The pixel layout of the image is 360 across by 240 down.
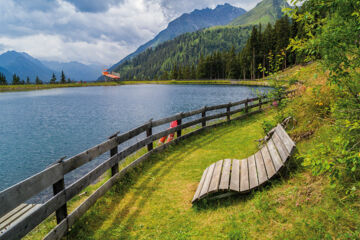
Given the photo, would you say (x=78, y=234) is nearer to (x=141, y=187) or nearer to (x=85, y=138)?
(x=141, y=187)

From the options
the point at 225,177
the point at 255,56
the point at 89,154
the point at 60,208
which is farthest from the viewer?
the point at 255,56

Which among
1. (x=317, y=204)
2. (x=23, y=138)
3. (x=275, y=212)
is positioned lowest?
(x=23, y=138)

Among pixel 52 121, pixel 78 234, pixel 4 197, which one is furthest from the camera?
pixel 52 121

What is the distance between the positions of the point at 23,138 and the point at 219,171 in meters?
19.1

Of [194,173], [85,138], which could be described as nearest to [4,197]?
[194,173]

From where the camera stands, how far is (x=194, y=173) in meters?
7.54

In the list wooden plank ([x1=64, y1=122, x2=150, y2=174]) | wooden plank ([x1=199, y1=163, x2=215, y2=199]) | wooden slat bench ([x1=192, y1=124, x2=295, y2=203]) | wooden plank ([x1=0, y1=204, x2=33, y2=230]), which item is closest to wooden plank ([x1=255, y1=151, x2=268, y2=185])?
wooden slat bench ([x1=192, y1=124, x2=295, y2=203])

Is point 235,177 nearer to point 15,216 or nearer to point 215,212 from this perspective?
point 215,212

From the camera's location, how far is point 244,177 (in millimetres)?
5363

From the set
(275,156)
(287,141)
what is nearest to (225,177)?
(275,156)

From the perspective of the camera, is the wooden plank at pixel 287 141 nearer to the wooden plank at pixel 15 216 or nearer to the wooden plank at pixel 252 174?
the wooden plank at pixel 252 174

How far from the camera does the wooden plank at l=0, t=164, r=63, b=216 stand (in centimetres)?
298

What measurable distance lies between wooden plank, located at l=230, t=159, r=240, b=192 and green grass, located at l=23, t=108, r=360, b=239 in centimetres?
34

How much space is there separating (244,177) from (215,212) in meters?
1.12
